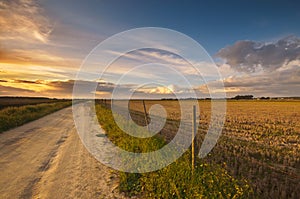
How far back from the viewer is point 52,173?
22.3 feet

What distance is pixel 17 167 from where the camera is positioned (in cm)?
736

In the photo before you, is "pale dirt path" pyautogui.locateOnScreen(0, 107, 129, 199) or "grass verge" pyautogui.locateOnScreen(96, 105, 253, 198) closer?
"grass verge" pyautogui.locateOnScreen(96, 105, 253, 198)

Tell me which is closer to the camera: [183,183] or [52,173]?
[183,183]

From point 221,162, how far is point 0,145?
355 inches

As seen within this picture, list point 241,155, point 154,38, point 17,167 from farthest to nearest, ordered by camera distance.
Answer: point 154,38 → point 241,155 → point 17,167

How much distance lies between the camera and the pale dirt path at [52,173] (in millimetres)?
5609

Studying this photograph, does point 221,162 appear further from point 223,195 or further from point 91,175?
point 91,175

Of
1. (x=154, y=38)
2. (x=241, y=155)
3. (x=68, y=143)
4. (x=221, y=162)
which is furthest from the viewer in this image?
(x=68, y=143)

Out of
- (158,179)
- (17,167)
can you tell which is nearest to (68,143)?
(17,167)

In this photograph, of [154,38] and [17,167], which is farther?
[154,38]

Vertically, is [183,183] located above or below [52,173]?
above

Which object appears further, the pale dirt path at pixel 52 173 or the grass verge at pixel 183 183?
the pale dirt path at pixel 52 173

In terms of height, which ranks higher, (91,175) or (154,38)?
(154,38)

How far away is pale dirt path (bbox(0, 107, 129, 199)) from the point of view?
5.61m
